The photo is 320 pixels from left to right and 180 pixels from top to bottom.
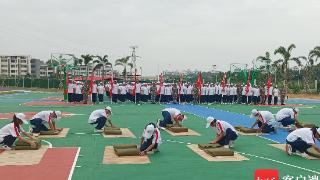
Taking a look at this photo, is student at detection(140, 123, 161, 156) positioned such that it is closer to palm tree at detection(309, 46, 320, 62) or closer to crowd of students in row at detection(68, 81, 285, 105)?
crowd of students in row at detection(68, 81, 285, 105)

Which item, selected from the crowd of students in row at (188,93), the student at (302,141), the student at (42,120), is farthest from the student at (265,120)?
the crowd of students in row at (188,93)

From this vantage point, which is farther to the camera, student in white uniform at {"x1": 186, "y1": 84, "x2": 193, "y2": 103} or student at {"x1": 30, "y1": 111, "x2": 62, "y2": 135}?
student in white uniform at {"x1": 186, "y1": 84, "x2": 193, "y2": 103}

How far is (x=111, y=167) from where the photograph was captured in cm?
1043

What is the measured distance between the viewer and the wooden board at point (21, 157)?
10969mm

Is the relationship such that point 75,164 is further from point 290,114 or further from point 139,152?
point 290,114

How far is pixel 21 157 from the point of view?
1161cm

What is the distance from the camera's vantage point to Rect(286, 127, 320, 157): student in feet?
38.0

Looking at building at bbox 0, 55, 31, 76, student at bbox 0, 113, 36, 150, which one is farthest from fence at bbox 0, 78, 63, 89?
building at bbox 0, 55, 31, 76

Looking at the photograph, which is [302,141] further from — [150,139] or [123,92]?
[123,92]

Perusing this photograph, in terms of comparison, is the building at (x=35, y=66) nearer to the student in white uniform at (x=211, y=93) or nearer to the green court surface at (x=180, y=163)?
the student in white uniform at (x=211, y=93)

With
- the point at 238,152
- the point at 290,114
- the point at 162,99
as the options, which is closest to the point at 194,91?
the point at 162,99

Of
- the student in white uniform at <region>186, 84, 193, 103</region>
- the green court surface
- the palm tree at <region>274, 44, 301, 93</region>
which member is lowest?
the green court surface

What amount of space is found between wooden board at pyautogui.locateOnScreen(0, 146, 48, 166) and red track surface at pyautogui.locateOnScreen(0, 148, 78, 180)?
0.66ft

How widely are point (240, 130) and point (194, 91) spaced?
17295 mm
